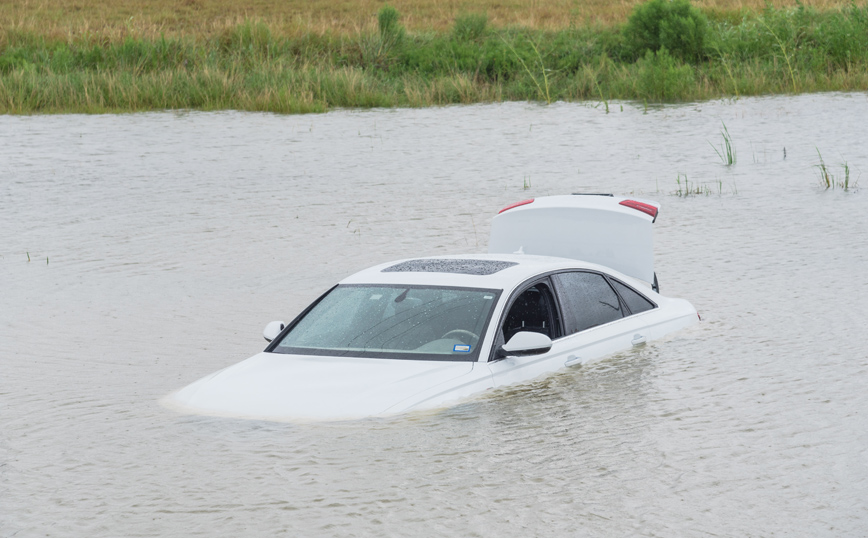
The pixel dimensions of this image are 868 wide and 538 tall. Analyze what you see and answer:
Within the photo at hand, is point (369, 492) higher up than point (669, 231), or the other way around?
point (369, 492)

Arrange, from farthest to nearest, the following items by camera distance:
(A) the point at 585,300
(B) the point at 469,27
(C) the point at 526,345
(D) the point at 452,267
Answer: (B) the point at 469,27 → (A) the point at 585,300 → (D) the point at 452,267 → (C) the point at 526,345

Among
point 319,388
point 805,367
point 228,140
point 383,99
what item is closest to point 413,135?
point 228,140

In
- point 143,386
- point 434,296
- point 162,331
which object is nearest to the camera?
point 434,296

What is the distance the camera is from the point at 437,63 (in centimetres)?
3641

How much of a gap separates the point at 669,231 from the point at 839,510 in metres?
9.83

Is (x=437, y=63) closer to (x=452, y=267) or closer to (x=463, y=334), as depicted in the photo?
(x=452, y=267)

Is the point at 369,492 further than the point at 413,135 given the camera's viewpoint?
No

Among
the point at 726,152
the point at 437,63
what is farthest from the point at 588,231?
the point at 437,63

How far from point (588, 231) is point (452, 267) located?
238 cm

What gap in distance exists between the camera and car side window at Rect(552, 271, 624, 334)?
8211mm

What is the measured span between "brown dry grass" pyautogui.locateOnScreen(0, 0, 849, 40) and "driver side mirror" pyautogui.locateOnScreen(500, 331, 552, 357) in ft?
106

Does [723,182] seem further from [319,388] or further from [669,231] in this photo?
[319,388]

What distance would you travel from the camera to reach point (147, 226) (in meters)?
16.7

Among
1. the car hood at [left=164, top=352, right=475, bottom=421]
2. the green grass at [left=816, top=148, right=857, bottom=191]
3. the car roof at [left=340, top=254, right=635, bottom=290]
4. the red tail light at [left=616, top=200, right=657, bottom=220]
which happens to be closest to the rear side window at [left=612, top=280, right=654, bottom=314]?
the car roof at [left=340, top=254, right=635, bottom=290]
